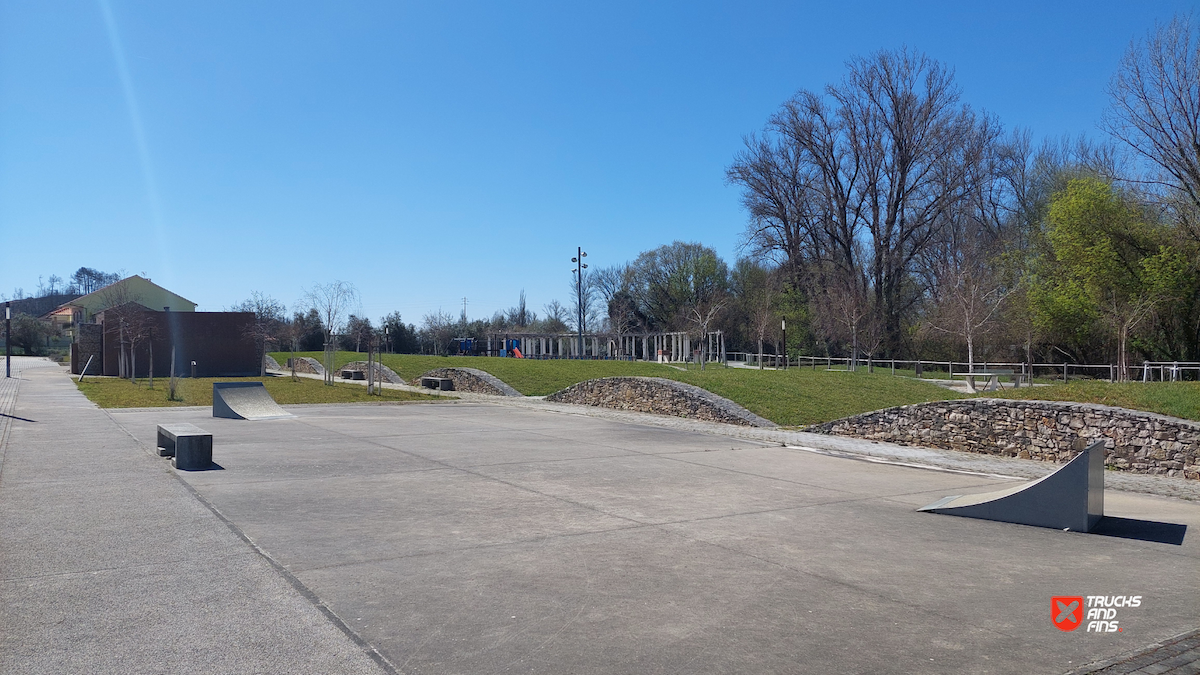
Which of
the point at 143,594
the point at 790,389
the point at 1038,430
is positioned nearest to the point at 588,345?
the point at 790,389

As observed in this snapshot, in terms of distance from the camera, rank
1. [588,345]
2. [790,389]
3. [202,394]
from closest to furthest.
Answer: [790,389] → [202,394] → [588,345]

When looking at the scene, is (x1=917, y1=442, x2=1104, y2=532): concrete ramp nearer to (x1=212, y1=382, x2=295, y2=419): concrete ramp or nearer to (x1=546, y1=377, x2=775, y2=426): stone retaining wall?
(x1=546, y1=377, x2=775, y2=426): stone retaining wall

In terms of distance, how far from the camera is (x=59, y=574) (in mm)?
5520

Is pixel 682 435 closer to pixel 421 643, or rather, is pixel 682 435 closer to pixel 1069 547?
pixel 1069 547

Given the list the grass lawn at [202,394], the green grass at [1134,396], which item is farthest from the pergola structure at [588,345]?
the green grass at [1134,396]

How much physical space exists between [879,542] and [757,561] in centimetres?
140

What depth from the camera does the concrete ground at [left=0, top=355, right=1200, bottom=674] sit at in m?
4.27

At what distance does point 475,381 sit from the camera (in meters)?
30.1

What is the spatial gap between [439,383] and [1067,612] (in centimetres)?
2760

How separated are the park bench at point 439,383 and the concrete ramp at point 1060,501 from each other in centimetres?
2470

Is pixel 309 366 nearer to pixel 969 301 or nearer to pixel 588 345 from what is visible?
pixel 588 345

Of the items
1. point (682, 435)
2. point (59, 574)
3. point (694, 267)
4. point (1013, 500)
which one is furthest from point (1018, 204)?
point (59, 574)

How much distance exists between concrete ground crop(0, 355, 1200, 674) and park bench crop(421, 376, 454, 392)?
19541 mm

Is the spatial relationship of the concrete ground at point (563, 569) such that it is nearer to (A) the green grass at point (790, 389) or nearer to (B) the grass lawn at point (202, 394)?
(A) the green grass at point (790, 389)
